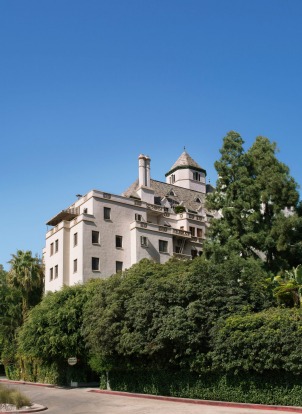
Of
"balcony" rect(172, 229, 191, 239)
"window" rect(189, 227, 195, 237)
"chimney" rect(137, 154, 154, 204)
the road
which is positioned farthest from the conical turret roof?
the road

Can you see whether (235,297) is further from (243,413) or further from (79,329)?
(79,329)

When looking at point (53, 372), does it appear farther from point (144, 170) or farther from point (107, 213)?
point (144, 170)

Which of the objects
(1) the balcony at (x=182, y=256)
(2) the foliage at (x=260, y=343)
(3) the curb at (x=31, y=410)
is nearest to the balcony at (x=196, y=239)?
(1) the balcony at (x=182, y=256)

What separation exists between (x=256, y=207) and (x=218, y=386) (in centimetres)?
1479

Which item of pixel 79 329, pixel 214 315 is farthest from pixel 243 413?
pixel 79 329

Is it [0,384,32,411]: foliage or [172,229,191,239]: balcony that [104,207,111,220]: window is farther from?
[0,384,32,411]: foliage

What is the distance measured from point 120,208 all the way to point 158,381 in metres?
26.4

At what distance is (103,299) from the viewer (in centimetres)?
3400

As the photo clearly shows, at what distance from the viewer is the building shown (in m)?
51.6

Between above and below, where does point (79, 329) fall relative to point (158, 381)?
above

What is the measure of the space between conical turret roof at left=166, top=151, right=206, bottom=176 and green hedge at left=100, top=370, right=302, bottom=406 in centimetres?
4604

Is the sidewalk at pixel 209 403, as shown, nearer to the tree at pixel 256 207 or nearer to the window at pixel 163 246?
the tree at pixel 256 207

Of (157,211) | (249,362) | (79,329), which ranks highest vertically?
(157,211)

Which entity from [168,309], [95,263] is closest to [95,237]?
[95,263]
